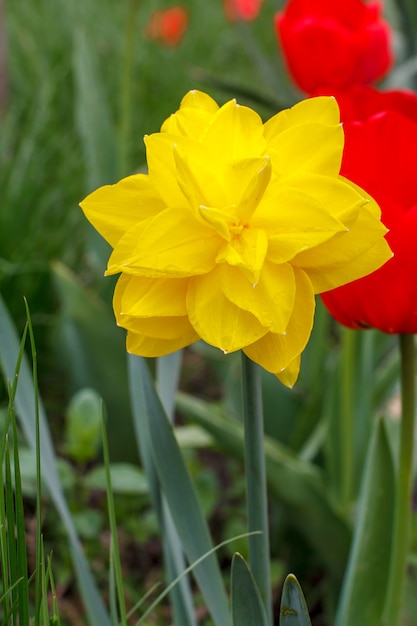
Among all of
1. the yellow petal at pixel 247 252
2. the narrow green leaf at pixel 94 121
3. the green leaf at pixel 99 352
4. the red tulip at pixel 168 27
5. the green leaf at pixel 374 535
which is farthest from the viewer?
the red tulip at pixel 168 27

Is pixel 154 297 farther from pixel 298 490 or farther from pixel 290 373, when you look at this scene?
pixel 298 490

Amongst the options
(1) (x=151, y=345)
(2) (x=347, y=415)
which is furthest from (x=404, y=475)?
(2) (x=347, y=415)

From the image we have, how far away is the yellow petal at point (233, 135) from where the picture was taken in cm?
40

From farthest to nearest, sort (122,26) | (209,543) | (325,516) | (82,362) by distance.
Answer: (122,26) → (82,362) → (325,516) → (209,543)

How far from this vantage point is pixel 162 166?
393 millimetres

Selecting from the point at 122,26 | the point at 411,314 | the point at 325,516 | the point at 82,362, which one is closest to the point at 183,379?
the point at 82,362

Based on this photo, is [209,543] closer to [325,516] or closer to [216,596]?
[216,596]

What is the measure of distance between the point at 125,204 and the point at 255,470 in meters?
0.17

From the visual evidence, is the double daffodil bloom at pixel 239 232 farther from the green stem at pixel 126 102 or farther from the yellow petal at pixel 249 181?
the green stem at pixel 126 102

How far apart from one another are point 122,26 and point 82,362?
1585 millimetres

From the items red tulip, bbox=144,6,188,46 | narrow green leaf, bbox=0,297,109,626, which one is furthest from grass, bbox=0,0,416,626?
red tulip, bbox=144,6,188,46

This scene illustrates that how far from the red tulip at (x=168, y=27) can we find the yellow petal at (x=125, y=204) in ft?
6.49

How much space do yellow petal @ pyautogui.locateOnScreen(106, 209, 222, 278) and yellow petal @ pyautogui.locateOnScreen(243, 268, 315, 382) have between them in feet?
0.15

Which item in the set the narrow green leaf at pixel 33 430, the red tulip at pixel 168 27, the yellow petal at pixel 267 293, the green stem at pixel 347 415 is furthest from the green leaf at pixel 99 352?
the red tulip at pixel 168 27
